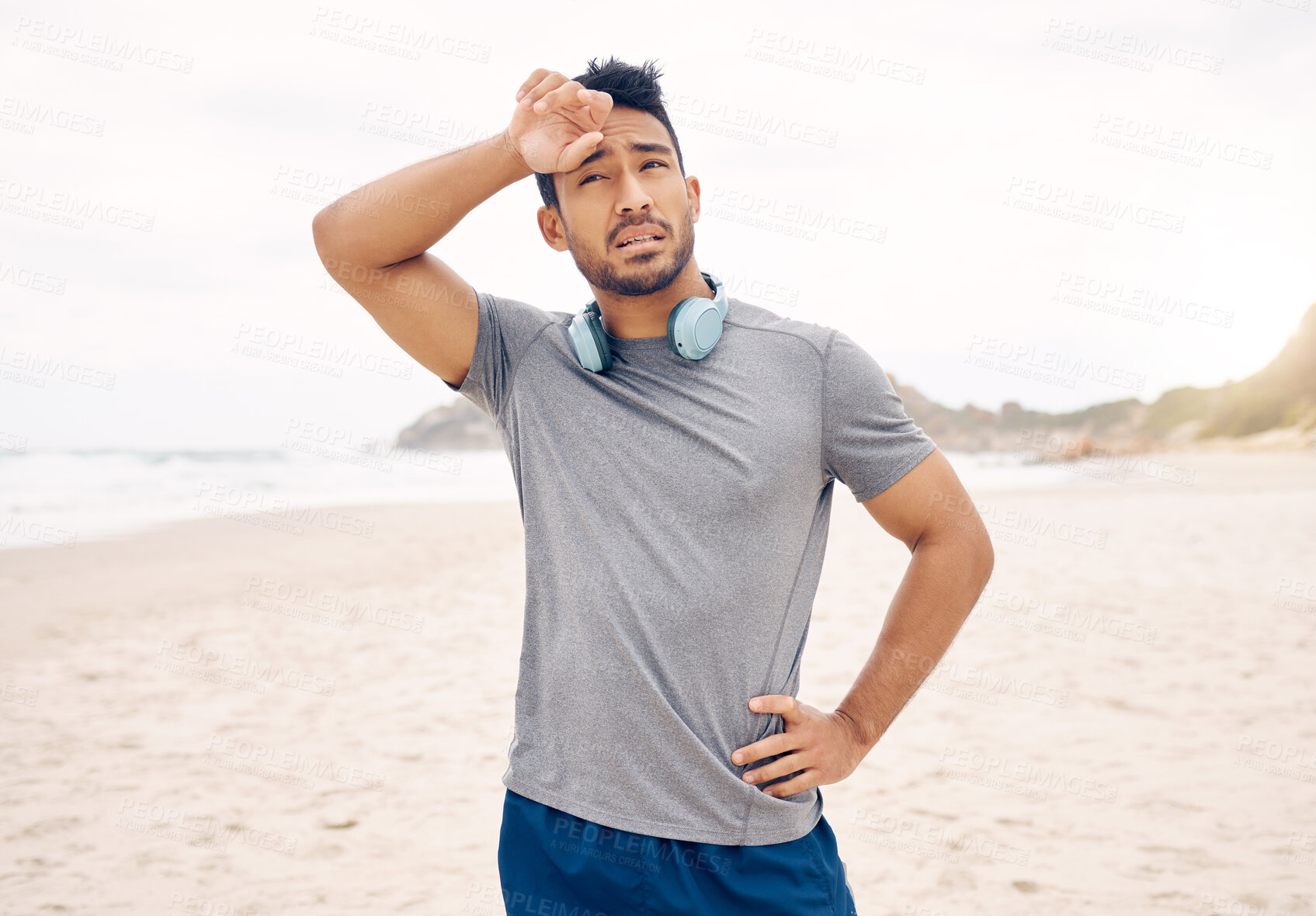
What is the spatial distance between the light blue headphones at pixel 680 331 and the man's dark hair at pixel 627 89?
12.7 inches

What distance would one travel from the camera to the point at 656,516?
1.66m

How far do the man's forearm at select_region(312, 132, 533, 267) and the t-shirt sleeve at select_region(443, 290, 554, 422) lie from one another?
7.4 inches

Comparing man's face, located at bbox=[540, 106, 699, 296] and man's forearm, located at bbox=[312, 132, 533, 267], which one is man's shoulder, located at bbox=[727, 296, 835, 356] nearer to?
man's face, located at bbox=[540, 106, 699, 296]

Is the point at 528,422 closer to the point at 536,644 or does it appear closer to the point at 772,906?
the point at 536,644

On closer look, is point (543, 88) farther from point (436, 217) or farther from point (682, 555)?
point (682, 555)

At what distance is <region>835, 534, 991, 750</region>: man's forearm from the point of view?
186 centimetres

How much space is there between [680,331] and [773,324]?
217mm

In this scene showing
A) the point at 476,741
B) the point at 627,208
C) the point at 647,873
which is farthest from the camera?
the point at 476,741

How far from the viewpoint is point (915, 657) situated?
1.86m

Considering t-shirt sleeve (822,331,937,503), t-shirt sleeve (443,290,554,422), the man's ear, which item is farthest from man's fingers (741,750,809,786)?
the man's ear

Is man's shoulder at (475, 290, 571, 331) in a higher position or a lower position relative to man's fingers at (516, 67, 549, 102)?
lower

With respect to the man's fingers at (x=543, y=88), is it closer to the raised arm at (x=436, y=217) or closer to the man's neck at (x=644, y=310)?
the raised arm at (x=436, y=217)

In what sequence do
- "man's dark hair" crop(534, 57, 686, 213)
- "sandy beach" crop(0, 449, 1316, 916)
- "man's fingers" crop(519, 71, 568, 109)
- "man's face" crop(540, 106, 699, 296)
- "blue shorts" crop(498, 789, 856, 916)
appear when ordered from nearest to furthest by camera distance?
"blue shorts" crop(498, 789, 856, 916) < "man's fingers" crop(519, 71, 568, 109) < "man's face" crop(540, 106, 699, 296) < "man's dark hair" crop(534, 57, 686, 213) < "sandy beach" crop(0, 449, 1316, 916)

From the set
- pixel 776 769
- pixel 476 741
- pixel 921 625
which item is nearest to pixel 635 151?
pixel 921 625
